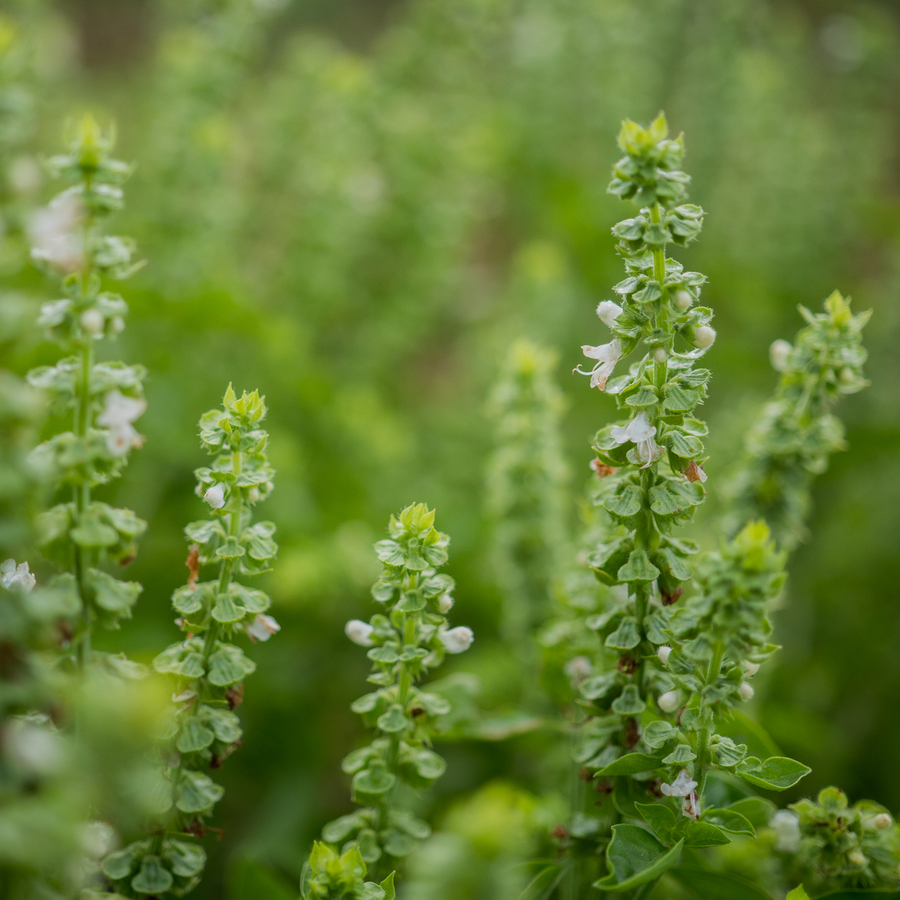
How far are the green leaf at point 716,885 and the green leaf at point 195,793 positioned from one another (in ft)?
1.53

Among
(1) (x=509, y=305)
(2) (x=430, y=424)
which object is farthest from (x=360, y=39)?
(2) (x=430, y=424)

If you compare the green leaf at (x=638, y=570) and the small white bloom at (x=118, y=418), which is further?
the green leaf at (x=638, y=570)

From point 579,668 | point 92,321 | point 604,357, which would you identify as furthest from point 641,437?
point 92,321

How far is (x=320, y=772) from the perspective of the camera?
1.86m

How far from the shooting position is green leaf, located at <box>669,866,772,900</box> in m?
0.87

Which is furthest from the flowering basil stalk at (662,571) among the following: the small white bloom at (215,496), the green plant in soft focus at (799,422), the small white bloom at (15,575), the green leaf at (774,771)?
the small white bloom at (15,575)

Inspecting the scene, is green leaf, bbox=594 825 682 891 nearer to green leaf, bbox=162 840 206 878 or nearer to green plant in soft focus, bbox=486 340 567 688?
green leaf, bbox=162 840 206 878

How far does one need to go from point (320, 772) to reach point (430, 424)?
128 centimetres

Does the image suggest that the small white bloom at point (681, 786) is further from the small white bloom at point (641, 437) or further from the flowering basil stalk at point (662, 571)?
the small white bloom at point (641, 437)

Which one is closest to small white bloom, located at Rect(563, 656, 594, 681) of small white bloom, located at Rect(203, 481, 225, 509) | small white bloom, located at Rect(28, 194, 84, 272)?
small white bloom, located at Rect(203, 481, 225, 509)

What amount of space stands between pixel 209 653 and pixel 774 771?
1.74ft

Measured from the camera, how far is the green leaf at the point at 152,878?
0.75 meters

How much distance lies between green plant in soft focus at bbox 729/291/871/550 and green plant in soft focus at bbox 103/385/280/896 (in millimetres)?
596

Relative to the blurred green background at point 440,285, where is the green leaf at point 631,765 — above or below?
below
